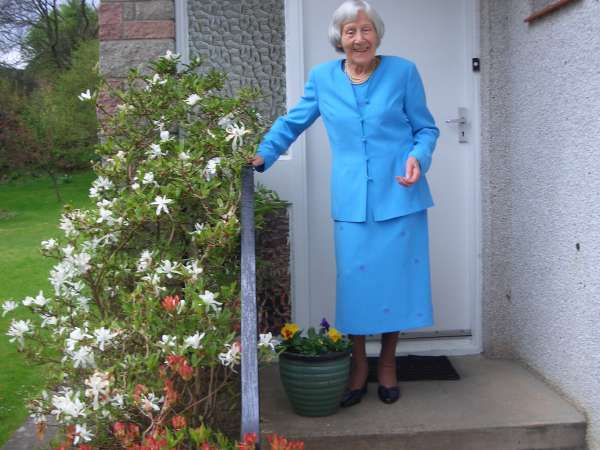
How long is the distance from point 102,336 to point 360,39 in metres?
1.54

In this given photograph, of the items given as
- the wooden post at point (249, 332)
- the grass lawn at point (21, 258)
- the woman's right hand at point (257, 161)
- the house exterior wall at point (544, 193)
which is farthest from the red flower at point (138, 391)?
the house exterior wall at point (544, 193)

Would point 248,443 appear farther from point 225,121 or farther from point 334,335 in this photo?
point 225,121

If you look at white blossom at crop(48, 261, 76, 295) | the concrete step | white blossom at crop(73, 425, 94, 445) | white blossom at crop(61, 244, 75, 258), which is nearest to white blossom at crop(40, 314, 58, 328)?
white blossom at crop(48, 261, 76, 295)

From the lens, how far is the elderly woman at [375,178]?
10.9 feet

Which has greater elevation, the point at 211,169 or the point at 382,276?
the point at 211,169

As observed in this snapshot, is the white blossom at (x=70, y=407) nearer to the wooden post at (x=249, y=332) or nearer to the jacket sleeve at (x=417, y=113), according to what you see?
the wooden post at (x=249, y=332)

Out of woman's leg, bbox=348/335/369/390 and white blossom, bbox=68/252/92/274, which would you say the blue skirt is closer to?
woman's leg, bbox=348/335/369/390

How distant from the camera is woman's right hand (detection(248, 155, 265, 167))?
3.16m

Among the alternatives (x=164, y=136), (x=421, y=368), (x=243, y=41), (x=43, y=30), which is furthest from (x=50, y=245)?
(x=43, y=30)

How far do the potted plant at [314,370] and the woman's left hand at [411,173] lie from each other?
2.34 feet

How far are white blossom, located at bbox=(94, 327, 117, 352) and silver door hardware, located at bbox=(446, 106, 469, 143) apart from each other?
2.26m

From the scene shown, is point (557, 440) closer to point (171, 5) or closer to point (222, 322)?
point (222, 322)

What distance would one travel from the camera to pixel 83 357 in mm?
2676

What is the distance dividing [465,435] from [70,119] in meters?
17.3
